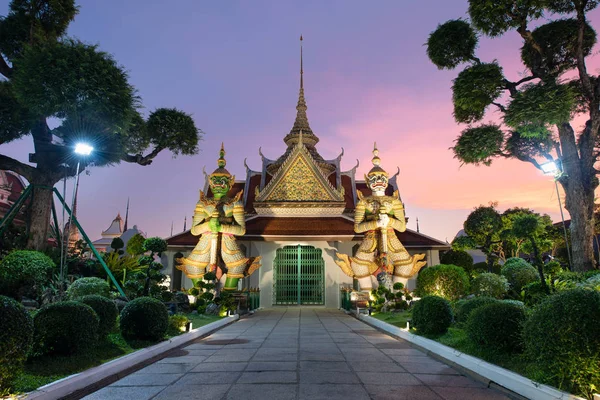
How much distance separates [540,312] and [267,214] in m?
13.3

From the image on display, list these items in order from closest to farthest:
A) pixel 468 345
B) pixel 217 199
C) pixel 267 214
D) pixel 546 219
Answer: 1. pixel 468 345
2. pixel 217 199
3. pixel 267 214
4. pixel 546 219

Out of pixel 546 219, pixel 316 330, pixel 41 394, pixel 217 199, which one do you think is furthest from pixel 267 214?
pixel 546 219

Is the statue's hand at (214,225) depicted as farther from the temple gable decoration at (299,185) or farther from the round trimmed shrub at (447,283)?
the round trimmed shrub at (447,283)

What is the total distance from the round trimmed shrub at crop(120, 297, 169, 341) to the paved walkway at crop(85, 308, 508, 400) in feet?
1.70

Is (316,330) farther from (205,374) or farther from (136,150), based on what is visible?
(136,150)

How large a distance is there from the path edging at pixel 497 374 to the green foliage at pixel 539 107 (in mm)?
6964

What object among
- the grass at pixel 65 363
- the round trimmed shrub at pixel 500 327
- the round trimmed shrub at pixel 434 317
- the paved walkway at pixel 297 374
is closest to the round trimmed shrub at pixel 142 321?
the grass at pixel 65 363

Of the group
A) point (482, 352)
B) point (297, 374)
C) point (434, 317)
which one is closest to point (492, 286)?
point (434, 317)

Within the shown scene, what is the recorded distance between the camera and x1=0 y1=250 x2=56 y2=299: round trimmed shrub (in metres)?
8.52

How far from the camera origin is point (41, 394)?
129 inches

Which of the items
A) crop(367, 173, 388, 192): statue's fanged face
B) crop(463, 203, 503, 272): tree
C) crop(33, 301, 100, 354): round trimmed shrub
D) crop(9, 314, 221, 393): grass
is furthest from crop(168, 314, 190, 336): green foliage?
crop(463, 203, 503, 272): tree

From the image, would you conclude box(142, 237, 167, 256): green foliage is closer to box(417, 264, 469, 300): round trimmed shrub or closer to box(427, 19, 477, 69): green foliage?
box(417, 264, 469, 300): round trimmed shrub

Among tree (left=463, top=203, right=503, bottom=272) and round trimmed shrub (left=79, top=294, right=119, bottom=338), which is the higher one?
tree (left=463, top=203, right=503, bottom=272)

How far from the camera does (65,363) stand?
4.31 m
